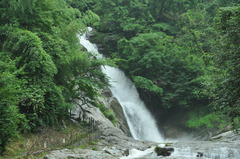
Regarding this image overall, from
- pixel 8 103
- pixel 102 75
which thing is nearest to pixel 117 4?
pixel 102 75

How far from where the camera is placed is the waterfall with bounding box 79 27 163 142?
2434 centimetres

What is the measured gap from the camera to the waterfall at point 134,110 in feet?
79.9

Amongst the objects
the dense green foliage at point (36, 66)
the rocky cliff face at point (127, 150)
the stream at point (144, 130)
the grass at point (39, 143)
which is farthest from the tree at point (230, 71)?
the dense green foliage at point (36, 66)

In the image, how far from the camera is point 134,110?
84.3ft

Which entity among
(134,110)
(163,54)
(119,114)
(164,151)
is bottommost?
(164,151)

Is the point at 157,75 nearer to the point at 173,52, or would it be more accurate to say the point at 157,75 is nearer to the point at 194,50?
the point at 173,52

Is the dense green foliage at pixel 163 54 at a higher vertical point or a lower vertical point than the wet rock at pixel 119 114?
higher

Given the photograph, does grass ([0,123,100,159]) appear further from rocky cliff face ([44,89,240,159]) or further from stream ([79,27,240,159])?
stream ([79,27,240,159])

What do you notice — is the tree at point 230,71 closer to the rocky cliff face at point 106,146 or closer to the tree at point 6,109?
the rocky cliff face at point 106,146

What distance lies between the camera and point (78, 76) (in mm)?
16344

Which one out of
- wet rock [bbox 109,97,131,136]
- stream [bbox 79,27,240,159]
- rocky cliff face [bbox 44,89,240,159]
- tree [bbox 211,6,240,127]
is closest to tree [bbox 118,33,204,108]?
stream [bbox 79,27,240,159]


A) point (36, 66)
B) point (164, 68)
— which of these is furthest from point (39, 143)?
point (164, 68)

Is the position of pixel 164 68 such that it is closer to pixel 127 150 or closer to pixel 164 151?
pixel 164 151

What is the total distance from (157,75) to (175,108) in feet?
15.3
